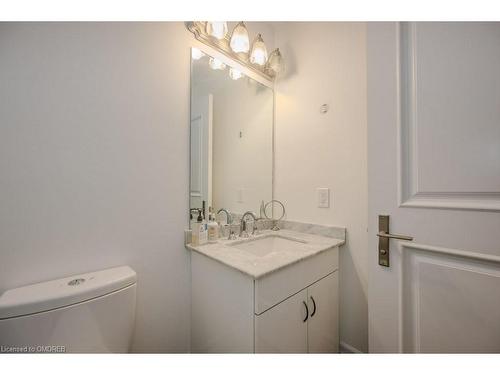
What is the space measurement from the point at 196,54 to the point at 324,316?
1.60m

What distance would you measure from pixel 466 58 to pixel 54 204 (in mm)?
1526

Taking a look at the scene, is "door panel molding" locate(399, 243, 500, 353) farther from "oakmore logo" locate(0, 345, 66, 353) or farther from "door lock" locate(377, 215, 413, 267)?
"oakmore logo" locate(0, 345, 66, 353)

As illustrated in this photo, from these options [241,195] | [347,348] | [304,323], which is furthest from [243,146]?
[347,348]

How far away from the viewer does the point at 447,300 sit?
0.68m

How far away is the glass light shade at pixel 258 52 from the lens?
127 cm

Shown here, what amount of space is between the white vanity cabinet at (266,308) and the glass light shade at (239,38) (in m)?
1.22

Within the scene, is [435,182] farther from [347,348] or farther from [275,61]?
[275,61]

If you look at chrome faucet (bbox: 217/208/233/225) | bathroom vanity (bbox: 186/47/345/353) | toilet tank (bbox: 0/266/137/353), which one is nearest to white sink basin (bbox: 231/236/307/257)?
bathroom vanity (bbox: 186/47/345/353)

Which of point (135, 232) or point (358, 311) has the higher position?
point (135, 232)

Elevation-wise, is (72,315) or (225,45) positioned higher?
(225,45)
